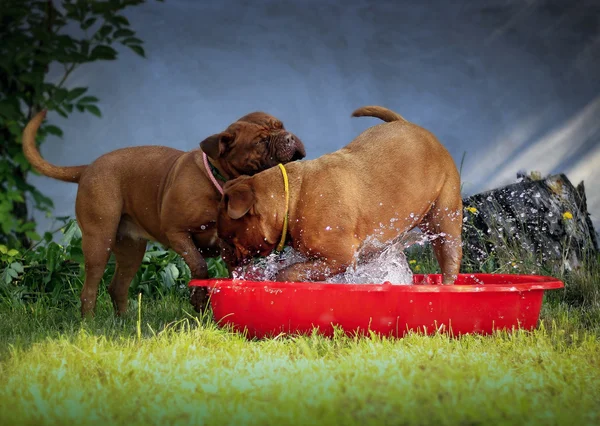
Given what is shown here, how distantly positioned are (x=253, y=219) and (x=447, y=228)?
4.37 ft

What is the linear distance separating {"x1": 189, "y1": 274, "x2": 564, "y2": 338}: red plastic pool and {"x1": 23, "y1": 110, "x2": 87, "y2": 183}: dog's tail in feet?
5.67

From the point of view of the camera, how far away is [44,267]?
599 centimetres

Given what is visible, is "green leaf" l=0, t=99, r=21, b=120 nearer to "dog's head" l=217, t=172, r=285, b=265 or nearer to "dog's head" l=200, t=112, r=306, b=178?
"dog's head" l=200, t=112, r=306, b=178

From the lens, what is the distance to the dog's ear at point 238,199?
381 cm

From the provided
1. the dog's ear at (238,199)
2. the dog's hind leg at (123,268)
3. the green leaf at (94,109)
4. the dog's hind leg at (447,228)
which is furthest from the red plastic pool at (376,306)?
the green leaf at (94,109)

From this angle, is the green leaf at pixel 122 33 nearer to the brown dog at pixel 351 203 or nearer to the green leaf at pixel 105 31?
the green leaf at pixel 105 31

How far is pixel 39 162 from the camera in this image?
499 centimetres

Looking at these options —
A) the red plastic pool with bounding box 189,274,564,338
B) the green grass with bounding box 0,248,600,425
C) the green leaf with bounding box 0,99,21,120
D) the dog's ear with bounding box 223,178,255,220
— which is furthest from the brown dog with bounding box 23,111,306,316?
the green leaf with bounding box 0,99,21,120

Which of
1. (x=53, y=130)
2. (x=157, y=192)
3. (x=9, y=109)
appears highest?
(x=9, y=109)

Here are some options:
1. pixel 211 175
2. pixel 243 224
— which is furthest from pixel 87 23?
pixel 243 224

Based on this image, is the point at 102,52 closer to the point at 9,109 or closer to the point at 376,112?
the point at 9,109

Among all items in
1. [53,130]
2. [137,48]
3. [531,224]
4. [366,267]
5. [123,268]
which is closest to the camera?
[366,267]

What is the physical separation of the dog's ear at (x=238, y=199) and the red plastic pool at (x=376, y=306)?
1.28 ft

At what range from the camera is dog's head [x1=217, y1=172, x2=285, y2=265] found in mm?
3969
